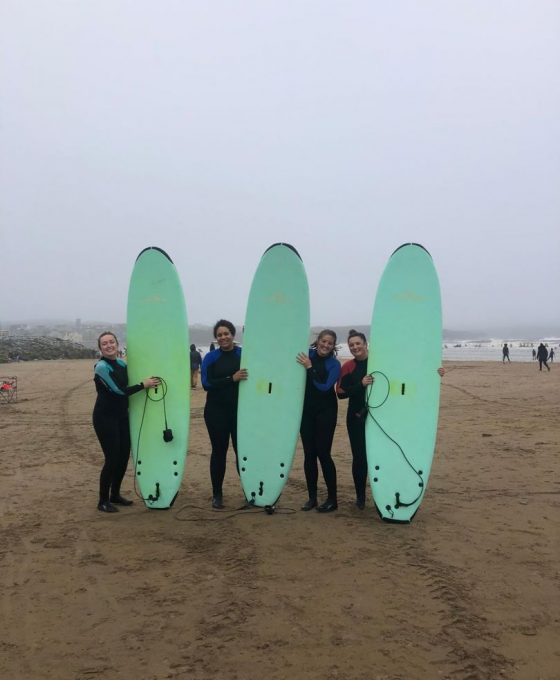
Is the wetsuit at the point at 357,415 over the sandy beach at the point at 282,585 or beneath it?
over

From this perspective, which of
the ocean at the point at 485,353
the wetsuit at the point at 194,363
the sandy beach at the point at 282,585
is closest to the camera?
the sandy beach at the point at 282,585

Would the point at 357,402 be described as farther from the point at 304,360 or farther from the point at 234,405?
the point at 234,405

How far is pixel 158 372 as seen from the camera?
175 inches

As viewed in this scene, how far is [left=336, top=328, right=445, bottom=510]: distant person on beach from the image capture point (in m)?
4.16

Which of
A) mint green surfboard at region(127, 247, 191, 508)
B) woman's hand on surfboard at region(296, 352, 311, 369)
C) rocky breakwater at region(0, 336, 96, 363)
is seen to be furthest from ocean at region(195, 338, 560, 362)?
woman's hand on surfboard at region(296, 352, 311, 369)

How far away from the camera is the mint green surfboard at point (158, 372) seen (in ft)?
14.1

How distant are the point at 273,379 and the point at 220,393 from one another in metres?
0.47

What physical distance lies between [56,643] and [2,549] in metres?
1.31

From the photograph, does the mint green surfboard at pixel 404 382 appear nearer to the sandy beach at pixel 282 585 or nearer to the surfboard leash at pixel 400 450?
the surfboard leash at pixel 400 450

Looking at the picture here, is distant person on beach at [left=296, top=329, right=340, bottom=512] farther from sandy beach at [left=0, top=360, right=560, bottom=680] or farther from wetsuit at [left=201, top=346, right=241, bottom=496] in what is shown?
wetsuit at [left=201, top=346, right=241, bottom=496]

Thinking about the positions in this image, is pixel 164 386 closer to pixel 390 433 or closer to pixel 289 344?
pixel 289 344

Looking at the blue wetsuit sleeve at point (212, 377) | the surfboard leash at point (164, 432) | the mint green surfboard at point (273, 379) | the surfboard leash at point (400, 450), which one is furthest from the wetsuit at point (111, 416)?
the surfboard leash at point (400, 450)

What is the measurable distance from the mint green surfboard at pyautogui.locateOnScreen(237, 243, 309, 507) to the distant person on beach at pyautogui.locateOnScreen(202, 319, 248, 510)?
0.13m

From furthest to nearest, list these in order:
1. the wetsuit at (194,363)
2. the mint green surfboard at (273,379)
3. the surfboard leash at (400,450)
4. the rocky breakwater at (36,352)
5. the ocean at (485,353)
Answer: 1. the ocean at (485,353)
2. the rocky breakwater at (36,352)
3. the wetsuit at (194,363)
4. the mint green surfboard at (273,379)
5. the surfboard leash at (400,450)
